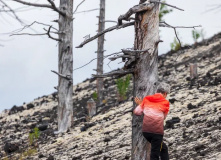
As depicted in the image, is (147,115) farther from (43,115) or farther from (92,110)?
Result: (43,115)

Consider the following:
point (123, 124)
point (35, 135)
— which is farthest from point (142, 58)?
point (35, 135)

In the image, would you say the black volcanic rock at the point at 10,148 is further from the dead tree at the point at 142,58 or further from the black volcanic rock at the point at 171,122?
the dead tree at the point at 142,58

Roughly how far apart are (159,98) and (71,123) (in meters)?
6.97

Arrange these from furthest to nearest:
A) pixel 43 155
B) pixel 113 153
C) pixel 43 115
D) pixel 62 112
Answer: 1. pixel 43 115
2. pixel 62 112
3. pixel 43 155
4. pixel 113 153

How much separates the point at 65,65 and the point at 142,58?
21.2 ft

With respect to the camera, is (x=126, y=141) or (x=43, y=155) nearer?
(x=126, y=141)

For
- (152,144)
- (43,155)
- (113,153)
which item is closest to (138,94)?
(152,144)

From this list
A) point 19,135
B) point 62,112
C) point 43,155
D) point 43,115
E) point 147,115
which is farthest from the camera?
point 43,115

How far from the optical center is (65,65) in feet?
41.6

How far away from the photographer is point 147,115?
20.9 feet

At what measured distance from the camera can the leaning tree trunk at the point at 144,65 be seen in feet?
21.3

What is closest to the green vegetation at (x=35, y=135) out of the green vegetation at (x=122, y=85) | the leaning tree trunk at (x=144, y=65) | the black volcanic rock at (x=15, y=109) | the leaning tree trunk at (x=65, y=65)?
the leaning tree trunk at (x=65, y=65)

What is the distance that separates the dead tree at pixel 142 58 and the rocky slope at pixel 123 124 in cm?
46

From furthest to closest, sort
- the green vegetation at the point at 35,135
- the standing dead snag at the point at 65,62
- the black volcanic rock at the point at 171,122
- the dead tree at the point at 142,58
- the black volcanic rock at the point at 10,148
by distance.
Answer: the standing dead snag at the point at 65,62, the black volcanic rock at the point at 10,148, the green vegetation at the point at 35,135, the black volcanic rock at the point at 171,122, the dead tree at the point at 142,58
